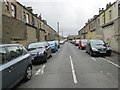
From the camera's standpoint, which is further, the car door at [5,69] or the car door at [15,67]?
the car door at [15,67]

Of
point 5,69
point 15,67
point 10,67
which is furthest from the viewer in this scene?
point 15,67

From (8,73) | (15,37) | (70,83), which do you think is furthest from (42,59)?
(15,37)

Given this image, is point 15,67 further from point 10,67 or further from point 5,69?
point 5,69

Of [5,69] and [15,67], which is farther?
[15,67]

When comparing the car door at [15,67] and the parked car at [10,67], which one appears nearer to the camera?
the parked car at [10,67]

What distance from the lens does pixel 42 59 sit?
9945mm

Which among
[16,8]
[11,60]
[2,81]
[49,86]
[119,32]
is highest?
[16,8]

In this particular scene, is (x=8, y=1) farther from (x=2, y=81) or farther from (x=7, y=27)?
(x=2, y=81)

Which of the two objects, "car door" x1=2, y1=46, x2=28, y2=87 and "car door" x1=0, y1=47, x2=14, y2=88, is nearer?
"car door" x1=0, y1=47, x2=14, y2=88

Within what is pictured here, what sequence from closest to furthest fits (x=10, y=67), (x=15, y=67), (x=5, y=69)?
(x=5, y=69)
(x=10, y=67)
(x=15, y=67)

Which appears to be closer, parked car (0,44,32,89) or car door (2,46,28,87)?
parked car (0,44,32,89)

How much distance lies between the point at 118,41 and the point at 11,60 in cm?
1359

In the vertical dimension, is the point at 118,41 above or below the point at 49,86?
above

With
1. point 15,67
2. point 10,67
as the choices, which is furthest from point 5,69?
point 15,67
